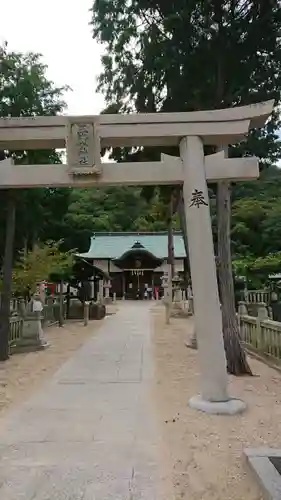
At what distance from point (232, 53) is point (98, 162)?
411cm

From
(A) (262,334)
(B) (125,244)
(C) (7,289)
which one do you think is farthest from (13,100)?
(B) (125,244)

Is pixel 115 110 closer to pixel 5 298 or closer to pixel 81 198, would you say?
pixel 5 298

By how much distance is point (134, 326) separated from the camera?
20.8 metres

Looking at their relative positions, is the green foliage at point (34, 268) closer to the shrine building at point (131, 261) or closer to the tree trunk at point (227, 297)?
the tree trunk at point (227, 297)

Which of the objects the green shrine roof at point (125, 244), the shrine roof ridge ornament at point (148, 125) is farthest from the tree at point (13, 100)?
the green shrine roof at point (125, 244)

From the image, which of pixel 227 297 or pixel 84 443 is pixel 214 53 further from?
pixel 84 443

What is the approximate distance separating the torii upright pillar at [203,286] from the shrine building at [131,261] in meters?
35.4

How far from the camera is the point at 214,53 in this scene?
9570 millimetres

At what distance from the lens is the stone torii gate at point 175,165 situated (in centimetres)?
695

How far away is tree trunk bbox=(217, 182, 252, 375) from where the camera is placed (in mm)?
9383

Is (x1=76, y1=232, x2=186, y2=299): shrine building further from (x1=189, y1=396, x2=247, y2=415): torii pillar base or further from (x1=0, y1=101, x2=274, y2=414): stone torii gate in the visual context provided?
(x1=189, y1=396, x2=247, y2=415): torii pillar base

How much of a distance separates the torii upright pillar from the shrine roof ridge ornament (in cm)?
23

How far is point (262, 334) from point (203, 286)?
530cm

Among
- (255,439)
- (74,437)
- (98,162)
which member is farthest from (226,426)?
(98,162)
